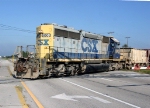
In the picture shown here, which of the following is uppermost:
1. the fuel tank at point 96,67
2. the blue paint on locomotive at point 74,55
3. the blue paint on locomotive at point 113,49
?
the blue paint on locomotive at point 113,49

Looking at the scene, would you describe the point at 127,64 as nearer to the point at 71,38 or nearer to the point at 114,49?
the point at 114,49

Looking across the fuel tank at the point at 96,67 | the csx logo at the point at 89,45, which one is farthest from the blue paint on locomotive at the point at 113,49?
the csx logo at the point at 89,45

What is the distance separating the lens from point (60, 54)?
→ 18.3 metres

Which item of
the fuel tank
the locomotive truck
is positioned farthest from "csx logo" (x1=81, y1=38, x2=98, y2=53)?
the fuel tank

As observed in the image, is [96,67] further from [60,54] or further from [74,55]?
[60,54]

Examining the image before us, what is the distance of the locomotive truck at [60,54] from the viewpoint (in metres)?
16.5

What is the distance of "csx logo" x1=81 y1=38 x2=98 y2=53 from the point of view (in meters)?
21.1

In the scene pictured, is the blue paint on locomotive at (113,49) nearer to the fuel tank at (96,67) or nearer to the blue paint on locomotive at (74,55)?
the fuel tank at (96,67)

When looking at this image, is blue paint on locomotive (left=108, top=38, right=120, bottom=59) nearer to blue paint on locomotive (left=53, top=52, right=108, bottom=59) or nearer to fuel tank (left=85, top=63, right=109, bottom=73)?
fuel tank (left=85, top=63, right=109, bottom=73)

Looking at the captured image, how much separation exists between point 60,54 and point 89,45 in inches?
186

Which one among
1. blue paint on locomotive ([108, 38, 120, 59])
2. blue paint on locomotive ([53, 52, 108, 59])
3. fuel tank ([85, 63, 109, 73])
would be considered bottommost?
fuel tank ([85, 63, 109, 73])

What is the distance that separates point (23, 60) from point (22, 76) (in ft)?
4.21

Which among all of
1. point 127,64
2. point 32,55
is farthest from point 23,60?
point 127,64

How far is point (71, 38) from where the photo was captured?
19594 millimetres
